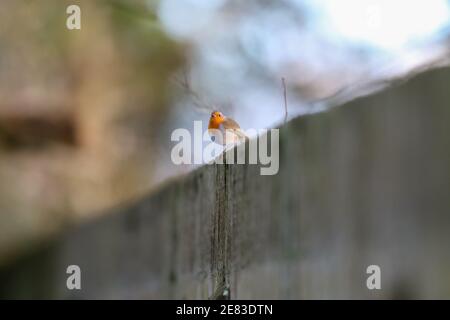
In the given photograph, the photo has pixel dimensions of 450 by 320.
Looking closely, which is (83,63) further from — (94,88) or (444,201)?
(444,201)

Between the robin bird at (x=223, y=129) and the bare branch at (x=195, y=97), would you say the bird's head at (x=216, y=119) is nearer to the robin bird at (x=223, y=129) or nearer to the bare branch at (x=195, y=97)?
the robin bird at (x=223, y=129)

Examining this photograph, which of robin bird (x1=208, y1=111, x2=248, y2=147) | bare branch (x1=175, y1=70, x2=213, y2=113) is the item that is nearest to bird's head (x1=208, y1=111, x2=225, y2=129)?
robin bird (x1=208, y1=111, x2=248, y2=147)

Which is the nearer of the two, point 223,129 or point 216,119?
point 223,129

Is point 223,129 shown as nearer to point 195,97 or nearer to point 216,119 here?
point 216,119

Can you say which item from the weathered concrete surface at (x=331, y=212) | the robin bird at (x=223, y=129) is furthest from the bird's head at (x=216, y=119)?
the weathered concrete surface at (x=331, y=212)

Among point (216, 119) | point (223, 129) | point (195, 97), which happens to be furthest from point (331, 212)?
point (195, 97)

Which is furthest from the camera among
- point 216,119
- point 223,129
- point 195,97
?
point 195,97

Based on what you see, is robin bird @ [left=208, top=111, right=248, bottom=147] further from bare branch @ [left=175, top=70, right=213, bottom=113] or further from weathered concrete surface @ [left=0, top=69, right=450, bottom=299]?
weathered concrete surface @ [left=0, top=69, right=450, bottom=299]

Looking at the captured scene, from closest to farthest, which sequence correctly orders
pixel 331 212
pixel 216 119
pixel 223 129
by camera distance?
pixel 331 212 → pixel 223 129 → pixel 216 119
